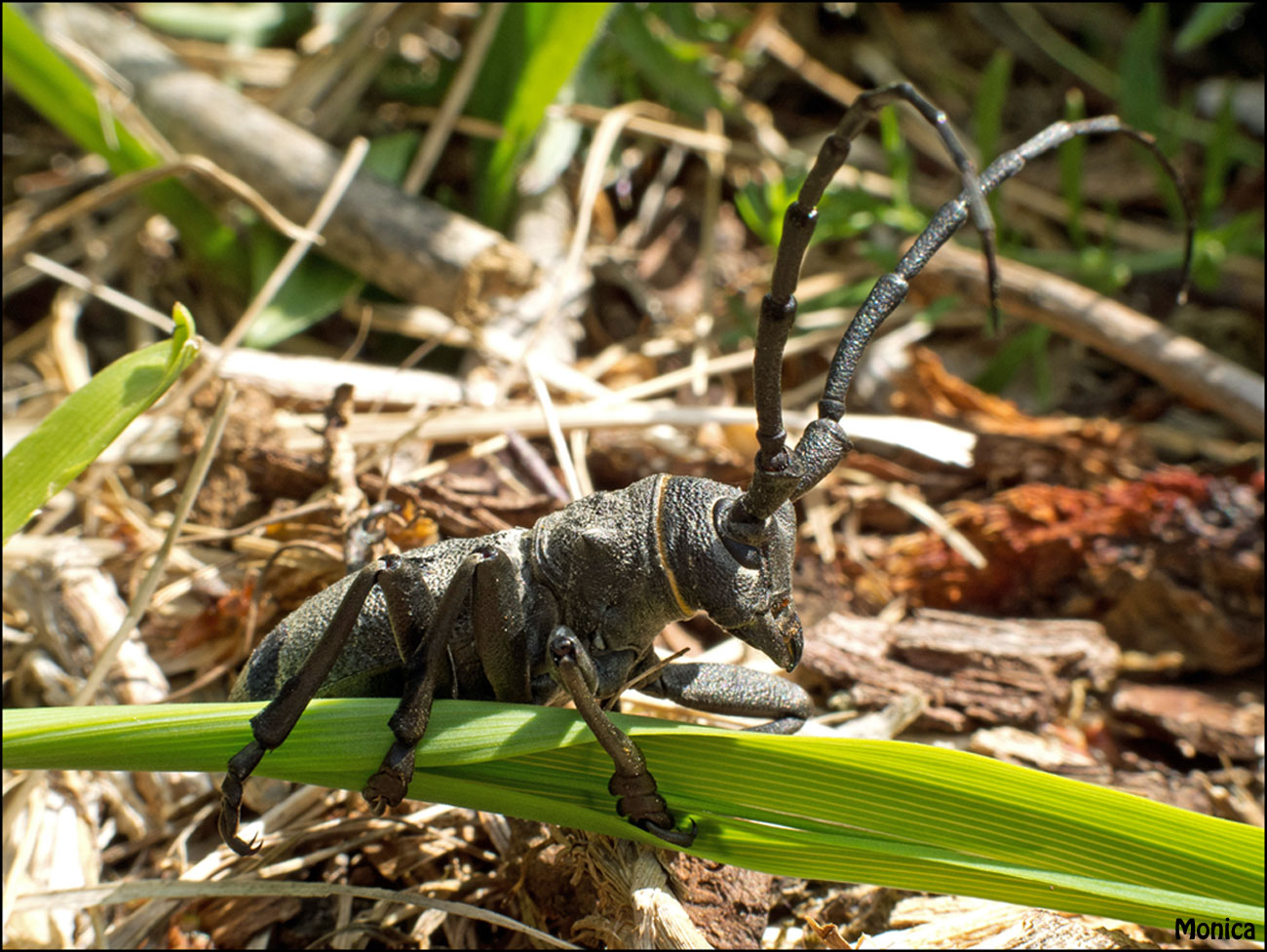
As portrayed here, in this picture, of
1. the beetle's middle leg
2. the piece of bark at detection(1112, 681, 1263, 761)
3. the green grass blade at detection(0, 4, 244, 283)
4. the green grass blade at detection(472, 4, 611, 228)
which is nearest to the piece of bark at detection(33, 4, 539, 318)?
the green grass blade at detection(0, 4, 244, 283)

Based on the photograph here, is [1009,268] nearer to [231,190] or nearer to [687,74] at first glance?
[687,74]

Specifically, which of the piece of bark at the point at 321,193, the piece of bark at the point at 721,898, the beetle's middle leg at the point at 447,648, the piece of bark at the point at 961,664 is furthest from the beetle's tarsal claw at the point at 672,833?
the piece of bark at the point at 321,193

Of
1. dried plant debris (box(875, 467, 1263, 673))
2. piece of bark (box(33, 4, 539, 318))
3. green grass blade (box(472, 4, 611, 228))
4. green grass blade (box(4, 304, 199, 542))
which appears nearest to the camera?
green grass blade (box(4, 304, 199, 542))

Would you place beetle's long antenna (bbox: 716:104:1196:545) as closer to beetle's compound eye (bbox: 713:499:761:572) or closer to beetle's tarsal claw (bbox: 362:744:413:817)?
beetle's compound eye (bbox: 713:499:761:572)

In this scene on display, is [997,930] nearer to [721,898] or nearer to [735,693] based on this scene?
[721,898]

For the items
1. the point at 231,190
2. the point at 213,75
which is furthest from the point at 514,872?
the point at 213,75

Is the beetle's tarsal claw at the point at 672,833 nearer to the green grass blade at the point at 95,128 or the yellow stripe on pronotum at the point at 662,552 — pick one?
the yellow stripe on pronotum at the point at 662,552
